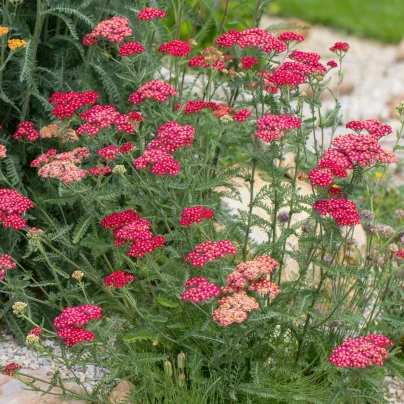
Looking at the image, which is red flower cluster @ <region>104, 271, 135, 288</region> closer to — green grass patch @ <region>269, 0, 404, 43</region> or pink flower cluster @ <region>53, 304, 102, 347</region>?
pink flower cluster @ <region>53, 304, 102, 347</region>

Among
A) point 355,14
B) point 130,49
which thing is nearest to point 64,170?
point 130,49

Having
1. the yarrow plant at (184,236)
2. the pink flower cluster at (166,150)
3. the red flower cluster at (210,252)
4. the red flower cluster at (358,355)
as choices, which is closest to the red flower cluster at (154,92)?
the yarrow plant at (184,236)

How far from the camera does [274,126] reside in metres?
2.91

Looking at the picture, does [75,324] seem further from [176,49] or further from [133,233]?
[176,49]

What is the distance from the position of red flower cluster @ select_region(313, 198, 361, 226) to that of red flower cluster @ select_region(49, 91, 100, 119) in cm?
100

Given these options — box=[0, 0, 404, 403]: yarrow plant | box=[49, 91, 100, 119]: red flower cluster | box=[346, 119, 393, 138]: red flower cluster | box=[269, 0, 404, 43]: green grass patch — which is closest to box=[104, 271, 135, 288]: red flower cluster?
box=[0, 0, 404, 403]: yarrow plant

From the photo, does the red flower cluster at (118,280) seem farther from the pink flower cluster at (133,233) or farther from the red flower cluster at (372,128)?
the red flower cluster at (372,128)

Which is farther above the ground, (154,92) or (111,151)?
(154,92)

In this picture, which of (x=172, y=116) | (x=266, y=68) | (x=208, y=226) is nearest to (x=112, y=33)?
(x=172, y=116)

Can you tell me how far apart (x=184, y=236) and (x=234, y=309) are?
23.7 inches

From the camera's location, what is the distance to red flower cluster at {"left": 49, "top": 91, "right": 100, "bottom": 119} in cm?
308

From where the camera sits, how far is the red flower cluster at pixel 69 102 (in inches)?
121

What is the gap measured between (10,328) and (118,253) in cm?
85

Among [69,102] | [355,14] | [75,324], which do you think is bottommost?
[355,14]
